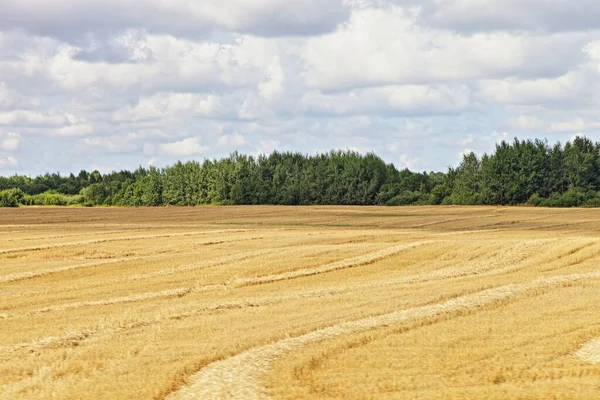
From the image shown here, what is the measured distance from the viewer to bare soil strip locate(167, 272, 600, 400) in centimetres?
1107

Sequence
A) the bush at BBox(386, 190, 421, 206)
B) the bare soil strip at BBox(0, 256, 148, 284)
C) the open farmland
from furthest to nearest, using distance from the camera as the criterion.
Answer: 1. the bush at BBox(386, 190, 421, 206)
2. the bare soil strip at BBox(0, 256, 148, 284)
3. the open farmland

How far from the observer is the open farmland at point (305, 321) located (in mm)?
11578

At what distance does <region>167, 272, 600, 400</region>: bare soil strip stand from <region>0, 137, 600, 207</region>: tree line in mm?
77961

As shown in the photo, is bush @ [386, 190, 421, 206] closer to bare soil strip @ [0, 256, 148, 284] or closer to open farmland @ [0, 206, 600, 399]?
open farmland @ [0, 206, 600, 399]

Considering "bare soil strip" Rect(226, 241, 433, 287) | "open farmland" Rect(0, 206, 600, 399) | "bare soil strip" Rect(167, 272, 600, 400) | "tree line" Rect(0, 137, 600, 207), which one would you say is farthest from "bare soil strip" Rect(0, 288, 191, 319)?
"tree line" Rect(0, 137, 600, 207)

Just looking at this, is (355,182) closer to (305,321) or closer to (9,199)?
(9,199)

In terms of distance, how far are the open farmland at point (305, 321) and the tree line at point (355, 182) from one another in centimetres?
6922

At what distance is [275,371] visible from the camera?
12164 millimetres

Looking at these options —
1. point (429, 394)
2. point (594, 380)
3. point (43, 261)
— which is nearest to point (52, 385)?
point (429, 394)

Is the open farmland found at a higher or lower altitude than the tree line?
lower

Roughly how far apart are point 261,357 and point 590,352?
4.79m

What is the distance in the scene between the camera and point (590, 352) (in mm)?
13078

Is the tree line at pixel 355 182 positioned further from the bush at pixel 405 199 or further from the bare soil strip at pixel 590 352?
the bare soil strip at pixel 590 352

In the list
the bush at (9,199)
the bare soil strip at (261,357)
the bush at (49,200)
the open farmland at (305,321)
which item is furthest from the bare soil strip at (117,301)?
the bush at (49,200)
